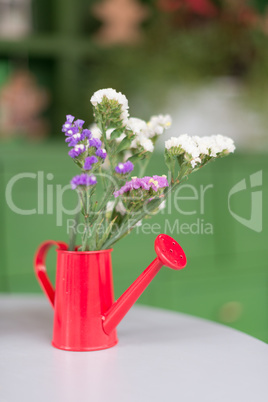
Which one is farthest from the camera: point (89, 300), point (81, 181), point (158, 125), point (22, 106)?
point (22, 106)

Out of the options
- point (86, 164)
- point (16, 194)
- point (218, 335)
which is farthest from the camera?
point (16, 194)

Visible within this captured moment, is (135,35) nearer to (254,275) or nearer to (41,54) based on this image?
(41,54)

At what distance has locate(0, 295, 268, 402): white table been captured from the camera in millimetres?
700

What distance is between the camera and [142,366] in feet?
2.59

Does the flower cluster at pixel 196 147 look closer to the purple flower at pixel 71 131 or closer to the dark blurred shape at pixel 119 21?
the purple flower at pixel 71 131

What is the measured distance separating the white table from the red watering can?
21 mm

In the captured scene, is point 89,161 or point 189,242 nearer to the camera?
point 89,161

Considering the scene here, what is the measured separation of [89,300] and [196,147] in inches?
10.7

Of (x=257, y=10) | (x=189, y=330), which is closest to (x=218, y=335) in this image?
(x=189, y=330)

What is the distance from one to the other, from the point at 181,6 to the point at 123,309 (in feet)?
5.83

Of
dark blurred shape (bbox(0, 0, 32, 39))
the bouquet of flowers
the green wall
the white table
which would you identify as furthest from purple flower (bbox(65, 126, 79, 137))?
dark blurred shape (bbox(0, 0, 32, 39))

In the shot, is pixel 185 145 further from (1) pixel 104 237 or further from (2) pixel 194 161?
(1) pixel 104 237

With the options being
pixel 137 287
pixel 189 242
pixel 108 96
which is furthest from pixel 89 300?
pixel 189 242

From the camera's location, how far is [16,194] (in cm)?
188
